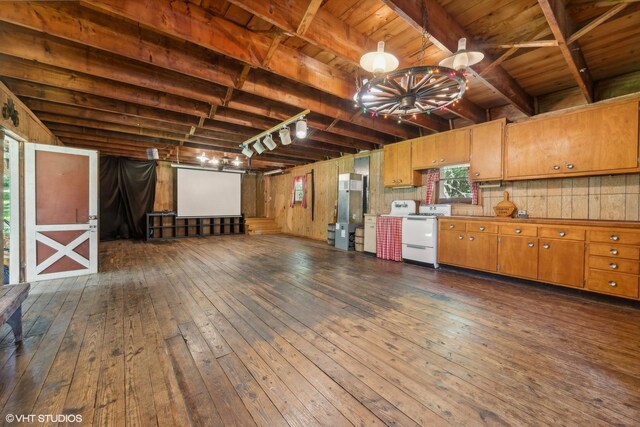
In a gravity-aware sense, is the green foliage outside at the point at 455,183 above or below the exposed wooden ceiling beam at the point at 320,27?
below

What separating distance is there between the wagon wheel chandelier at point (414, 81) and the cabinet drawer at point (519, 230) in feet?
7.33

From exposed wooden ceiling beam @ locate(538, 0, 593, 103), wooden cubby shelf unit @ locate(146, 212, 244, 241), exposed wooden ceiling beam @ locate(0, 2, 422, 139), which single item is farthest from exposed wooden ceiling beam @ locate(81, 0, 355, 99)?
wooden cubby shelf unit @ locate(146, 212, 244, 241)

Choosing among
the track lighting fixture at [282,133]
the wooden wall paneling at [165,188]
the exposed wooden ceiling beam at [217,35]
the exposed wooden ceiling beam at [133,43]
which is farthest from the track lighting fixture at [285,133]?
the wooden wall paneling at [165,188]

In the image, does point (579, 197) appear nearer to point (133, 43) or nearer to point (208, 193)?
point (133, 43)

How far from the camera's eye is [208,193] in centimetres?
880

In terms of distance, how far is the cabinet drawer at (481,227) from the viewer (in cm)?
377

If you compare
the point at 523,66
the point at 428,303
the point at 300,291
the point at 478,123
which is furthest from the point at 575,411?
the point at 478,123

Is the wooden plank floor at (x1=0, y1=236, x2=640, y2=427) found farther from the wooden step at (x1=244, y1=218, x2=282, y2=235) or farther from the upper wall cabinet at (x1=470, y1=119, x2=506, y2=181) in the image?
the wooden step at (x1=244, y1=218, x2=282, y2=235)

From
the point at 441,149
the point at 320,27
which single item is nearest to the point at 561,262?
the point at 441,149

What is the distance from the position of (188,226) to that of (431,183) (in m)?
7.54

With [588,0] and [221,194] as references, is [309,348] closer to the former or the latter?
[588,0]

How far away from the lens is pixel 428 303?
2850 mm

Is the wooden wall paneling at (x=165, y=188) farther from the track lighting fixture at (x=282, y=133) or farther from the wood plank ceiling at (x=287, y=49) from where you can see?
the wood plank ceiling at (x=287, y=49)

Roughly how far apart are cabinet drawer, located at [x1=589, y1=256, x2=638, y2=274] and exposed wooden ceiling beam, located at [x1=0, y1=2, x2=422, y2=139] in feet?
13.4
